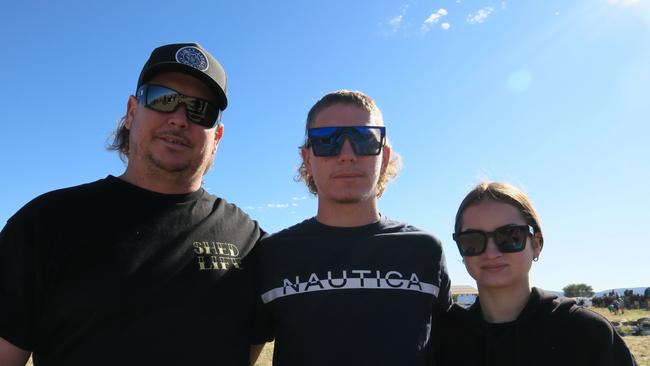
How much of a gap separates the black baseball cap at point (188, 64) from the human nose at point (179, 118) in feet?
0.82

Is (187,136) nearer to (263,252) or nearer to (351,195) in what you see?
(263,252)

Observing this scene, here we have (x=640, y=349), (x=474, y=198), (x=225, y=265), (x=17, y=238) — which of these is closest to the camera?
(x=17, y=238)

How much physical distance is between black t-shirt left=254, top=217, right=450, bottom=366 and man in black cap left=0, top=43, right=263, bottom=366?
26 cm

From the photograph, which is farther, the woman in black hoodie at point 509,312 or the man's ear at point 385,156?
the man's ear at point 385,156

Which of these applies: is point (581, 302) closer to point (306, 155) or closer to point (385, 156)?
point (385, 156)

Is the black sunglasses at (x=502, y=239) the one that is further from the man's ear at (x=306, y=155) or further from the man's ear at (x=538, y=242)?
the man's ear at (x=306, y=155)

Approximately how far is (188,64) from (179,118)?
Result: 382 mm

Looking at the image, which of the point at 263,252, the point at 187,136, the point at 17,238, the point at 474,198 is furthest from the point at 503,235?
the point at 17,238

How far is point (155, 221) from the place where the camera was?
2863mm

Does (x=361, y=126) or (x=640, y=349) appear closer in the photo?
(x=361, y=126)

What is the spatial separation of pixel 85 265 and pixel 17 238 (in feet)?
1.26

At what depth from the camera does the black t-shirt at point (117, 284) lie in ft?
8.14

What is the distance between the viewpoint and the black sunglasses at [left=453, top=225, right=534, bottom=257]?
10.2 ft

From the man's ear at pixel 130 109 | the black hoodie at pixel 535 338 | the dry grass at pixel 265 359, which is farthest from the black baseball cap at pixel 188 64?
the dry grass at pixel 265 359
